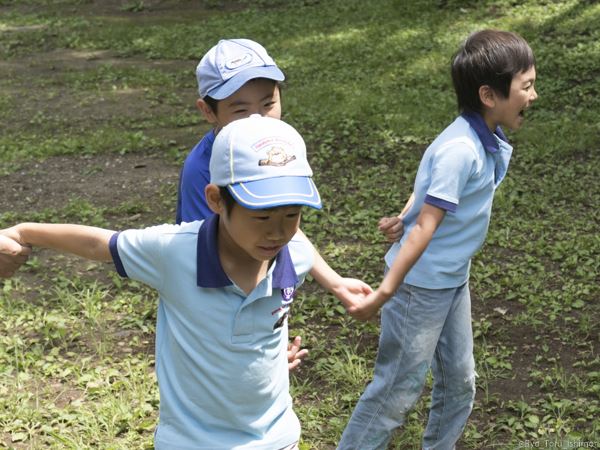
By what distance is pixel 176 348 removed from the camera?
2336 millimetres

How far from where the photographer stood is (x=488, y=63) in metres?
3.06

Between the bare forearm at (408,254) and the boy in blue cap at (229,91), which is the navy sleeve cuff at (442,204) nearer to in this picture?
the bare forearm at (408,254)

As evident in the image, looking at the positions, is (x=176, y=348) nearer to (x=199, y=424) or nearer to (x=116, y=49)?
(x=199, y=424)

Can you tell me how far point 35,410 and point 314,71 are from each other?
684 cm

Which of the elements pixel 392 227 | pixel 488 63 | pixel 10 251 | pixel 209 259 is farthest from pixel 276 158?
pixel 488 63

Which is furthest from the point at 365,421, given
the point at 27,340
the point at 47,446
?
the point at 27,340

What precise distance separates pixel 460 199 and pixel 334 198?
3.60m

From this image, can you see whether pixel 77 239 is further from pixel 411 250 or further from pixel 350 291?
pixel 411 250

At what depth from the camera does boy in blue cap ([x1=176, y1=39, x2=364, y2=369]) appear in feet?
9.18

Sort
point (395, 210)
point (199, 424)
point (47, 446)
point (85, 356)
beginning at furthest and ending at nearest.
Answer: point (395, 210) → point (85, 356) → point (47, 446) → point (199, 424)

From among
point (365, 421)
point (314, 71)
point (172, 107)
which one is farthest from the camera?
point (314, 71)

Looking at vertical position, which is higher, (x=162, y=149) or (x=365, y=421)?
(x=365, y=421)

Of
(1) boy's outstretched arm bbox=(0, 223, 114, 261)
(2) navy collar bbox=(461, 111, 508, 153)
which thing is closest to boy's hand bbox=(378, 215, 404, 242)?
(2) navy collar bbox=(461, 111, 508, 153)

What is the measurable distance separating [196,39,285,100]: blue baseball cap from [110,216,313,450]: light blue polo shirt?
700 millimetres
